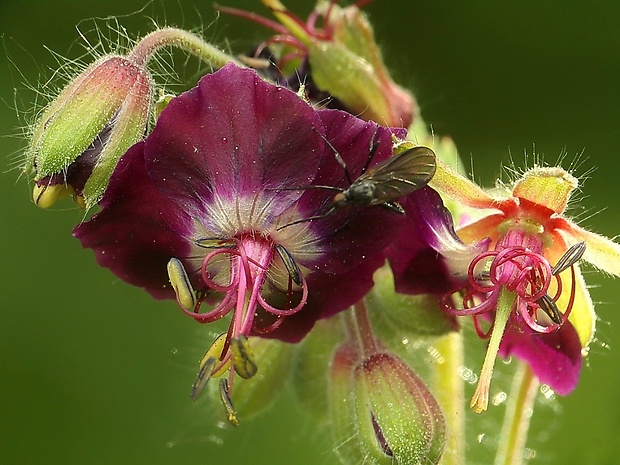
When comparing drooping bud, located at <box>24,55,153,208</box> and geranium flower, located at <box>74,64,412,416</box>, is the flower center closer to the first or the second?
geranium flower, located at <box>74,64,412,416</box>

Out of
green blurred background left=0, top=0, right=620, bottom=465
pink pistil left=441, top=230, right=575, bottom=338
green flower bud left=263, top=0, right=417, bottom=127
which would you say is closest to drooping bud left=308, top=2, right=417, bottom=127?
green flower bud left=263, top=0, right=417, bottom=127

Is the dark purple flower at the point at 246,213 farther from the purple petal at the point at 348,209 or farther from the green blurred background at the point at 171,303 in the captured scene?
the green blurred background at the point at 171,303

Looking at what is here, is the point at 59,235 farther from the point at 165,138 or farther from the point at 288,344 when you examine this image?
the point at 165,138

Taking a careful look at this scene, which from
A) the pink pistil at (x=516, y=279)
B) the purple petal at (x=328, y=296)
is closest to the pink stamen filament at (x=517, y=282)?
the pink pistil at (x=516, y=279)

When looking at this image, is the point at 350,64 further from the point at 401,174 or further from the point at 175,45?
the point at 401,174

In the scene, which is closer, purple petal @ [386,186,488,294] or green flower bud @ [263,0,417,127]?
purple petal @ [386,186,488,294]

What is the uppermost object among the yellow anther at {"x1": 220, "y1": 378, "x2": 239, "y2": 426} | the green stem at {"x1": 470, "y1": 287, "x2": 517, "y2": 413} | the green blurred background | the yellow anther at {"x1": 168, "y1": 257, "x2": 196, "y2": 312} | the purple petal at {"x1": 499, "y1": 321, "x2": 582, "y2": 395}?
the green blurred background

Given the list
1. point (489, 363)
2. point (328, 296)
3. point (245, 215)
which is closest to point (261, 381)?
point (328, 296)
